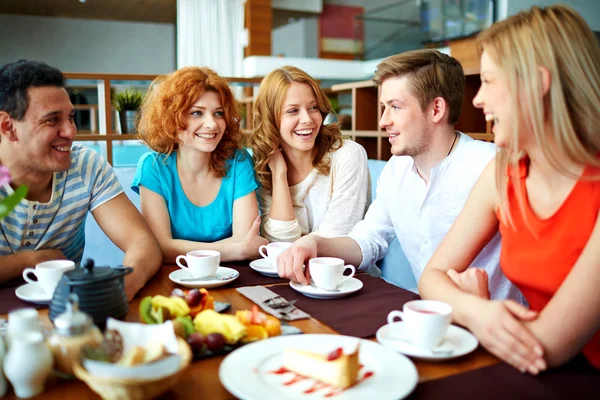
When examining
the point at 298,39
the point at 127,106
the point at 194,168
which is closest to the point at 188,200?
the point at 194,168

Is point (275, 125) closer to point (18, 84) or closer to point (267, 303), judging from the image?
point (18, 84)

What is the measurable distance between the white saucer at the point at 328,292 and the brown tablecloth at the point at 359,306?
11 mm

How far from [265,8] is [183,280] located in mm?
9206

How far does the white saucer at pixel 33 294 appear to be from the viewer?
115 centimetres

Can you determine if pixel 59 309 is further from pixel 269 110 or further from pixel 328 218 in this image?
pixel 269 110

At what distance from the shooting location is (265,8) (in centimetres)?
977

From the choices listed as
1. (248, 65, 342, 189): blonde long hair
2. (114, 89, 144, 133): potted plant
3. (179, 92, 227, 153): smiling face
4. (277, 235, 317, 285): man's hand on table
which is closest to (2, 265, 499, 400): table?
(277, 235, 317, 285): man's hand on table

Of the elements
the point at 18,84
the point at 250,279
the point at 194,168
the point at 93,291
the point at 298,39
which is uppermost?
the point at 298,39

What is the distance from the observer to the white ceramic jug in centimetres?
72

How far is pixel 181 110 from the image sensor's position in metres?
1.93

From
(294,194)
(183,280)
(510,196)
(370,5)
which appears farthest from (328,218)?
(370,5)

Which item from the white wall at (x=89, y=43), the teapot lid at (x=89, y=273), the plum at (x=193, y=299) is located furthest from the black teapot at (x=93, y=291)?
the white wall at (x=89, y=43)

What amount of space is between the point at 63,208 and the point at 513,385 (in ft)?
4.50

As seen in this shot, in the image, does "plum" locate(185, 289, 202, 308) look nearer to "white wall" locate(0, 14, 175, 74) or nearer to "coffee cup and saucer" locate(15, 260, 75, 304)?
"coffee cup and saucer" locate(15, 260, 75, 304)
